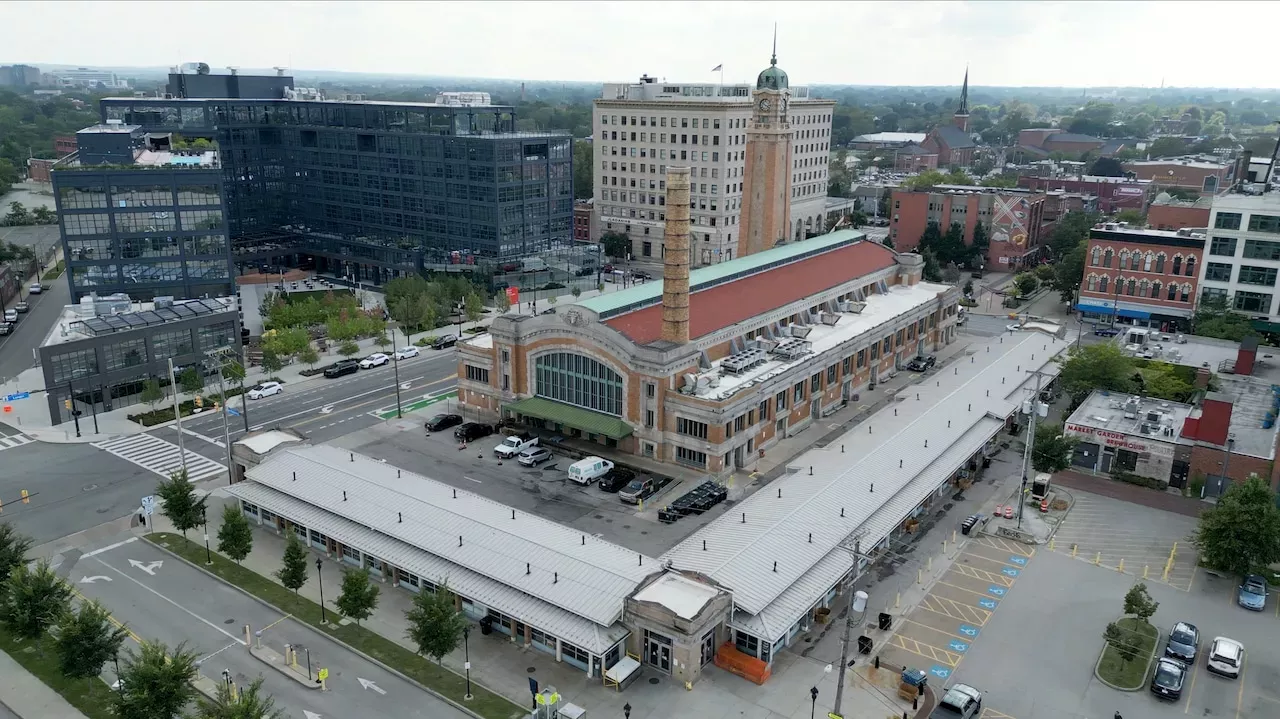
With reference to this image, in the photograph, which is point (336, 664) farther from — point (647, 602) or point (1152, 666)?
point (1152, 666)

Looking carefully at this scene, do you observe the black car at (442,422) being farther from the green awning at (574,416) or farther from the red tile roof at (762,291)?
the red tile roof at (762,291)

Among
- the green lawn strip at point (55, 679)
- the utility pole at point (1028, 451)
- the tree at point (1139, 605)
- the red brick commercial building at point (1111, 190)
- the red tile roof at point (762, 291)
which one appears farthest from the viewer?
the red brick commercial building at point (1111, 190)

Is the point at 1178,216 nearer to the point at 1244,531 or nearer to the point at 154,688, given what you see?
the point at 1244,531

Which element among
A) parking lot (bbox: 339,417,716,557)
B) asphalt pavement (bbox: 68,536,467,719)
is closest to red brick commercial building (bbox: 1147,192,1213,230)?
parking lot (bbox: 339,417,716,557)

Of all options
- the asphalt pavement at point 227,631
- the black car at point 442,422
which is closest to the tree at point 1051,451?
the asphalt pavement at point 227,631

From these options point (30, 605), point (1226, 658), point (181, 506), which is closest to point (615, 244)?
point (181, 506)

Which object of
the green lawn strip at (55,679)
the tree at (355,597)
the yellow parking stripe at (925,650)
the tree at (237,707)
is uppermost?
the tree at (237,707)
